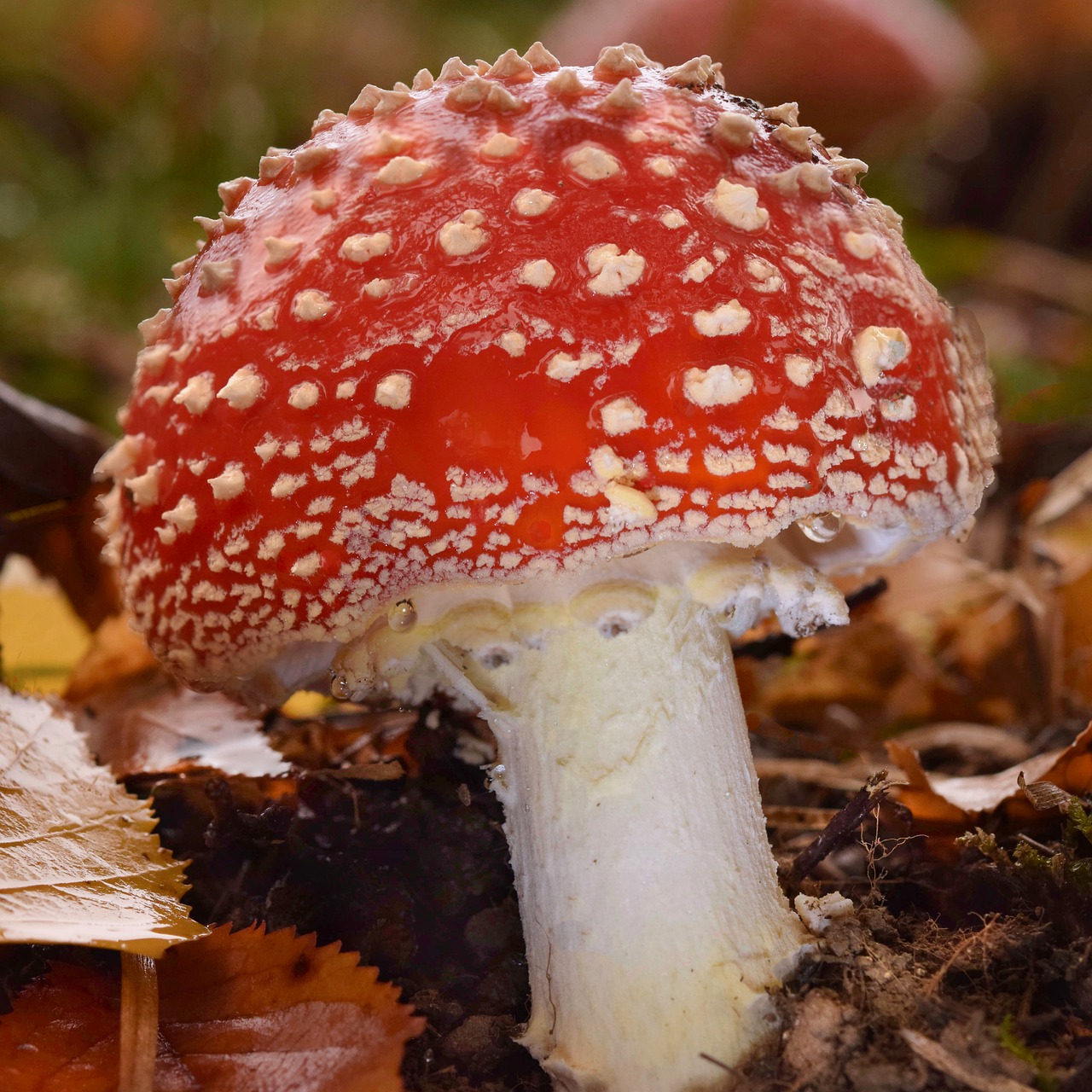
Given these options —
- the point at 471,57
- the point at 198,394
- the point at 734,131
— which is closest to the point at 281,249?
the point at 198,394

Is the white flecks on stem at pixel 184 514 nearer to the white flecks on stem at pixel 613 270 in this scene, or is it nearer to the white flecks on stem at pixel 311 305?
the white flecks on stem at pixel 311 305

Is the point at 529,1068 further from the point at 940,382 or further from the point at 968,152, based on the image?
the point at 968,152

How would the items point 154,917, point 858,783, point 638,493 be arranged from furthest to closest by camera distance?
point 858,783
point 154,917
point 638,493

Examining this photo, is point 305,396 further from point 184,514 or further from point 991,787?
point 991,787

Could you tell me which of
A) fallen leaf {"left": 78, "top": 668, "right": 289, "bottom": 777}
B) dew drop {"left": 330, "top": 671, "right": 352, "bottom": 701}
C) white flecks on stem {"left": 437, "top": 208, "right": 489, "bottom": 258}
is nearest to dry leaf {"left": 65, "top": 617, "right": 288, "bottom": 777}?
fallen leaf {"left": 78, "top": 668, "right": 289, "bottom": 777}

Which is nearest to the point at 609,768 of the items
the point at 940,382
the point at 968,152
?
the point at 940,382

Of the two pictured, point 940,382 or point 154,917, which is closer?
point 154,917
